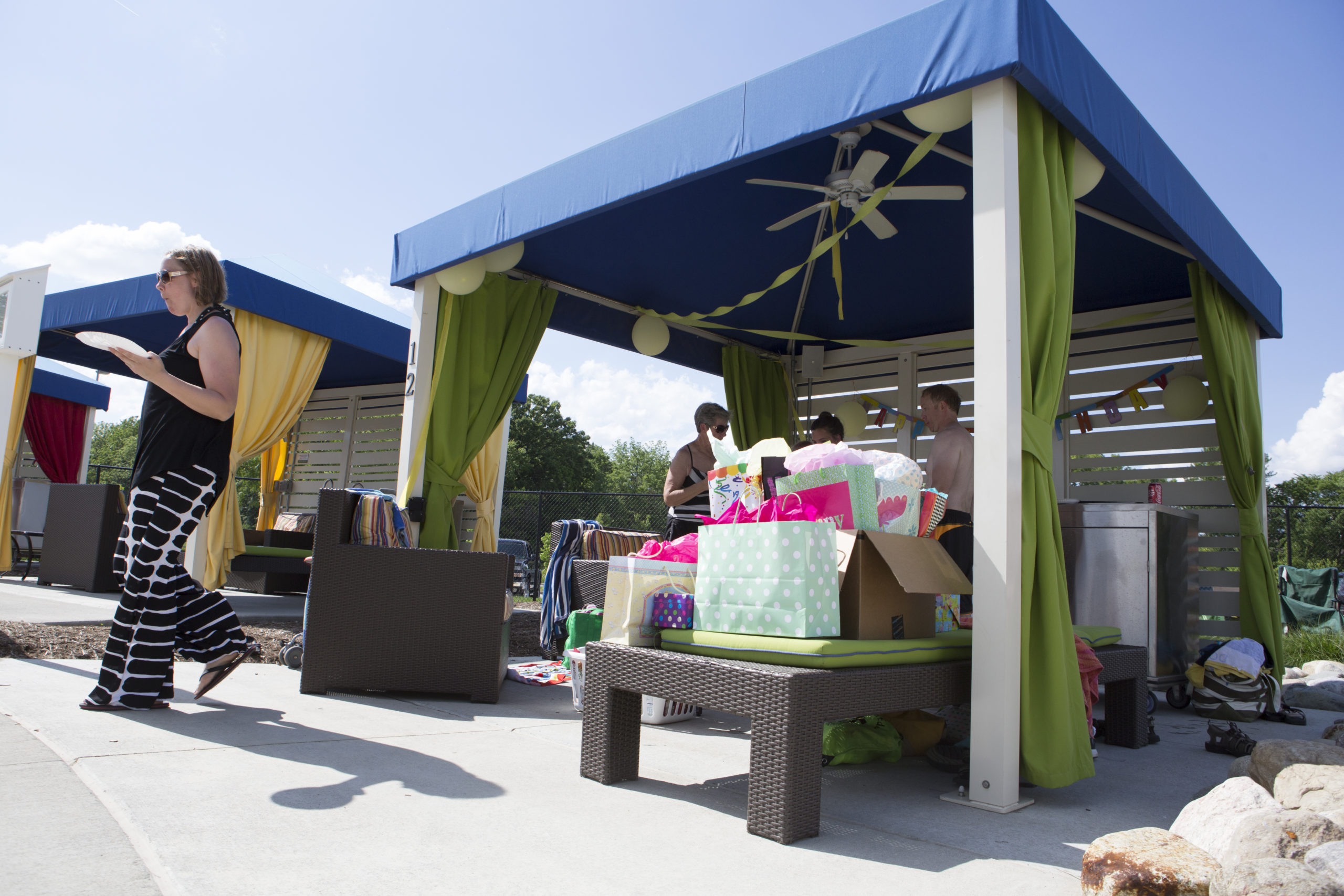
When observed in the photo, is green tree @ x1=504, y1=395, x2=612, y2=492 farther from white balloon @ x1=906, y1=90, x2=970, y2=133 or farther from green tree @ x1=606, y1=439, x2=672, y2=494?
white balloon @ x1=906, y1=90, x2=970, y2=133

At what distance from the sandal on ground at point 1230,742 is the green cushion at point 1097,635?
51 cm

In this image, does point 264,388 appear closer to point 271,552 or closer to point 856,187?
point 271,552

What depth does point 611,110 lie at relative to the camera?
17.7 ft

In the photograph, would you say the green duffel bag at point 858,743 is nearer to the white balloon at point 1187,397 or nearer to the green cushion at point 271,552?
the white balloon at point 1187,397

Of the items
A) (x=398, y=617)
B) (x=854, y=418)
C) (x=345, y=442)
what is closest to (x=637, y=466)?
(x=345, y=442)

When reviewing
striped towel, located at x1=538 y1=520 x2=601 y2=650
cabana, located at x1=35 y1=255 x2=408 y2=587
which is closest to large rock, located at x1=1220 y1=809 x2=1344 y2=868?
striped towel, located at x1=538 y1=520 x2=601 y2=650

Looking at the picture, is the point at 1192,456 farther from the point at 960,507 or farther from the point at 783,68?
the point at 783,68

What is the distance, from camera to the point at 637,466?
2552 inches

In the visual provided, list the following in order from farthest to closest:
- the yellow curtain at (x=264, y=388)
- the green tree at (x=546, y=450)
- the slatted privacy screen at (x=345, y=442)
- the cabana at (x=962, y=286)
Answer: the green tree at (x=546, y=450) < the slatted privacy screen at (x=345, y=442) < the yellow curtain at (x=264, y=388) < the cabana at (x=962, y=286)

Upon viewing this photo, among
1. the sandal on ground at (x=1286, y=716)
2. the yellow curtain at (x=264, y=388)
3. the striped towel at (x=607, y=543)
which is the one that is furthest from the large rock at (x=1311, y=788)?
the yellow curtain at (x=264, y=388)

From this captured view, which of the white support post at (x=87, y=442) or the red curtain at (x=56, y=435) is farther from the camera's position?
the white support post at (x=87, y=442)

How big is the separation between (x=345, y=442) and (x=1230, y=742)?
10258mm

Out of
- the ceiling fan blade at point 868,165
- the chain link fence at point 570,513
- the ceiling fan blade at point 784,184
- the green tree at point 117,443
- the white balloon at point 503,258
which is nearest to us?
the ceiling fan blade at point 868,165

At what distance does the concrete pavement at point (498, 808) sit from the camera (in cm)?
160
